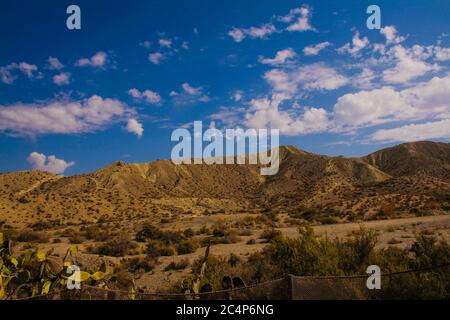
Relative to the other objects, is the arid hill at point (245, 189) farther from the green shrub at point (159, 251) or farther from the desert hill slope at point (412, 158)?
the green shrub at point (159, 251)

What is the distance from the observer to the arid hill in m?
51.8

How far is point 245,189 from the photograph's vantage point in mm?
106312

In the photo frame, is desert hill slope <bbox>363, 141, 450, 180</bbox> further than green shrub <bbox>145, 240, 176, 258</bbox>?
Yes

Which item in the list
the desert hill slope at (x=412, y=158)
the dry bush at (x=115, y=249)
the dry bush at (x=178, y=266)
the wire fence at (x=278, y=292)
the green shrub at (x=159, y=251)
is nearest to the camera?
the wire fence at (x=278, y=292)

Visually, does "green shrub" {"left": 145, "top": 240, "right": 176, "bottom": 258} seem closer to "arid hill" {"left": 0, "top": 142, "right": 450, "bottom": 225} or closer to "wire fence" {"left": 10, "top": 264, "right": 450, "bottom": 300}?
"wire fence" {"left": 10, "top": 264, "right": 450, "bottom": 300}

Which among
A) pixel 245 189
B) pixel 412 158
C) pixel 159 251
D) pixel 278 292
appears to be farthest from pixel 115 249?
pixel 412 158

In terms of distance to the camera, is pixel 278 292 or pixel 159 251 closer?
pixel 278 292

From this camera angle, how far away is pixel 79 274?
29.3 feet

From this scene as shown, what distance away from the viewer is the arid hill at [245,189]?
51781mm

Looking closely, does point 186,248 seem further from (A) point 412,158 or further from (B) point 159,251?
(A) point 412,158

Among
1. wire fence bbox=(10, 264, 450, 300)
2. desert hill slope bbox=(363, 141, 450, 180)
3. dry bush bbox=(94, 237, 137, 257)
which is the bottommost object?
dry bush bbox=(94, 237, 137, 257)

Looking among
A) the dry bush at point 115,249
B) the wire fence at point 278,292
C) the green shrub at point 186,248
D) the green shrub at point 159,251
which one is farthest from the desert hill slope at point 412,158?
the wire fence at point 278,292

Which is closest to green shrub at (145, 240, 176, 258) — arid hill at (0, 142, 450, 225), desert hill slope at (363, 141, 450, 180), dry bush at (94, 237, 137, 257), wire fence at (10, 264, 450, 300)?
dry bush at (94, 237, 137, 257)

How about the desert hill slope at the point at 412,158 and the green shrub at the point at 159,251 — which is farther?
the desert hill slope at the point at 412,158
